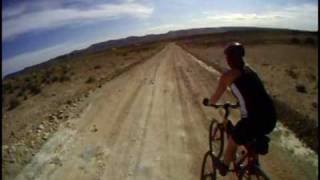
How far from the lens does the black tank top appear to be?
542 cm

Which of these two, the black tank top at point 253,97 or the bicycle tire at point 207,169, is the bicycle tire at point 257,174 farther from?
the bicycle tire at point 207,169

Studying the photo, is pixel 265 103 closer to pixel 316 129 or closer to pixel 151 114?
pixel 316 129

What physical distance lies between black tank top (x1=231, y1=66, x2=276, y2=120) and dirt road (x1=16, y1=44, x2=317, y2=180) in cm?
264

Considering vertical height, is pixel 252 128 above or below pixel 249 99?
below

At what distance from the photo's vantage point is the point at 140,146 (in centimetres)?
998

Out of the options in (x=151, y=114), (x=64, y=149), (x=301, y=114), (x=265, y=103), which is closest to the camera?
(x=265, y=103)

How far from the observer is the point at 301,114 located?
12375 millimetres

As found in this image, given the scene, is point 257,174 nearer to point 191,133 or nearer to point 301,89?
point 191,133

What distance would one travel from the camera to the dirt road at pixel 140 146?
27.3 ft

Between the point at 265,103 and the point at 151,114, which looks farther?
the point at 151,114

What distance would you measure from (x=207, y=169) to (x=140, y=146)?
7.70ft

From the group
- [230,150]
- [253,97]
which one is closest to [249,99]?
[253,97]

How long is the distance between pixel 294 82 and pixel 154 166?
39.5ft

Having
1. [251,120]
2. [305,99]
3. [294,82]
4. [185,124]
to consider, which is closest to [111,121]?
[185,124]
